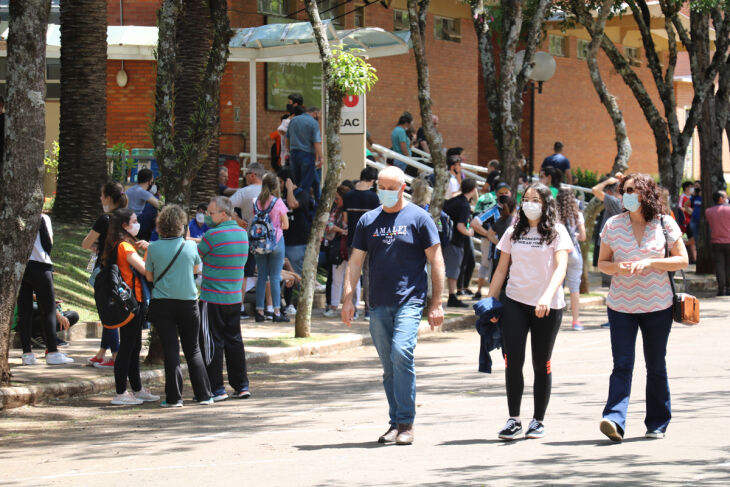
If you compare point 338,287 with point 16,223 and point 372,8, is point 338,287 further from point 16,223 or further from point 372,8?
point 372,8

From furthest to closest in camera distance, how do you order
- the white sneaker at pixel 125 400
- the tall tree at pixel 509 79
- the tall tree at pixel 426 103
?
the tall tree at pixel 509 79 → the tall tree at pixel 426 103 → the white sneaker at pixel 125 400

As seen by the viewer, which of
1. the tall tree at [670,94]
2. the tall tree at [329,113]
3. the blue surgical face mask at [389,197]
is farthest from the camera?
the tall tree at [670,94]

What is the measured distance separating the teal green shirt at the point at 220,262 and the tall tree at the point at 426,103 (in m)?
6.03

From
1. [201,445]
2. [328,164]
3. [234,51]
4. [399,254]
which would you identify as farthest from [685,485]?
[234,51]

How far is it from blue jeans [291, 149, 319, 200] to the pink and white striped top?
11.3 meters

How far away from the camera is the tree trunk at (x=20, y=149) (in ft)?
33.8

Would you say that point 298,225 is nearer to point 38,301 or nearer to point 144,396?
point 38,301

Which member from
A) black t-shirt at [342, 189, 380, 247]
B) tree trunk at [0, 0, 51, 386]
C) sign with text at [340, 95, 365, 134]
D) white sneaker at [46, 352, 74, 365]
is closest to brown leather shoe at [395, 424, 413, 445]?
tree trunk at [0, 0, 51, 386]

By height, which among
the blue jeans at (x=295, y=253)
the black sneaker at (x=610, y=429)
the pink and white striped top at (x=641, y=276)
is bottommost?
the black sneaker at (x=610, y=429)

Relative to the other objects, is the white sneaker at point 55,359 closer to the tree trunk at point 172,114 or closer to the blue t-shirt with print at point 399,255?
the tree trunk at point 172,114

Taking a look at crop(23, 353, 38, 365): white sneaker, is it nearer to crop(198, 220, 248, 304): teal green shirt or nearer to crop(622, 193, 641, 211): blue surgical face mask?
crop(198, 220, 248, 304): teal green shirt

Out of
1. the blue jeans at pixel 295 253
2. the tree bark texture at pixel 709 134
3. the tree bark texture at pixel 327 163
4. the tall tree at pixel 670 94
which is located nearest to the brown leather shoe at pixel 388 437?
the tree bark texture at pixel 327 163

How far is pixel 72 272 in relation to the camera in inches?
640

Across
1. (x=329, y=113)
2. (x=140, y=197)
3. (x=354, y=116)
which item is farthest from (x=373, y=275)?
(x=354, y=116)
